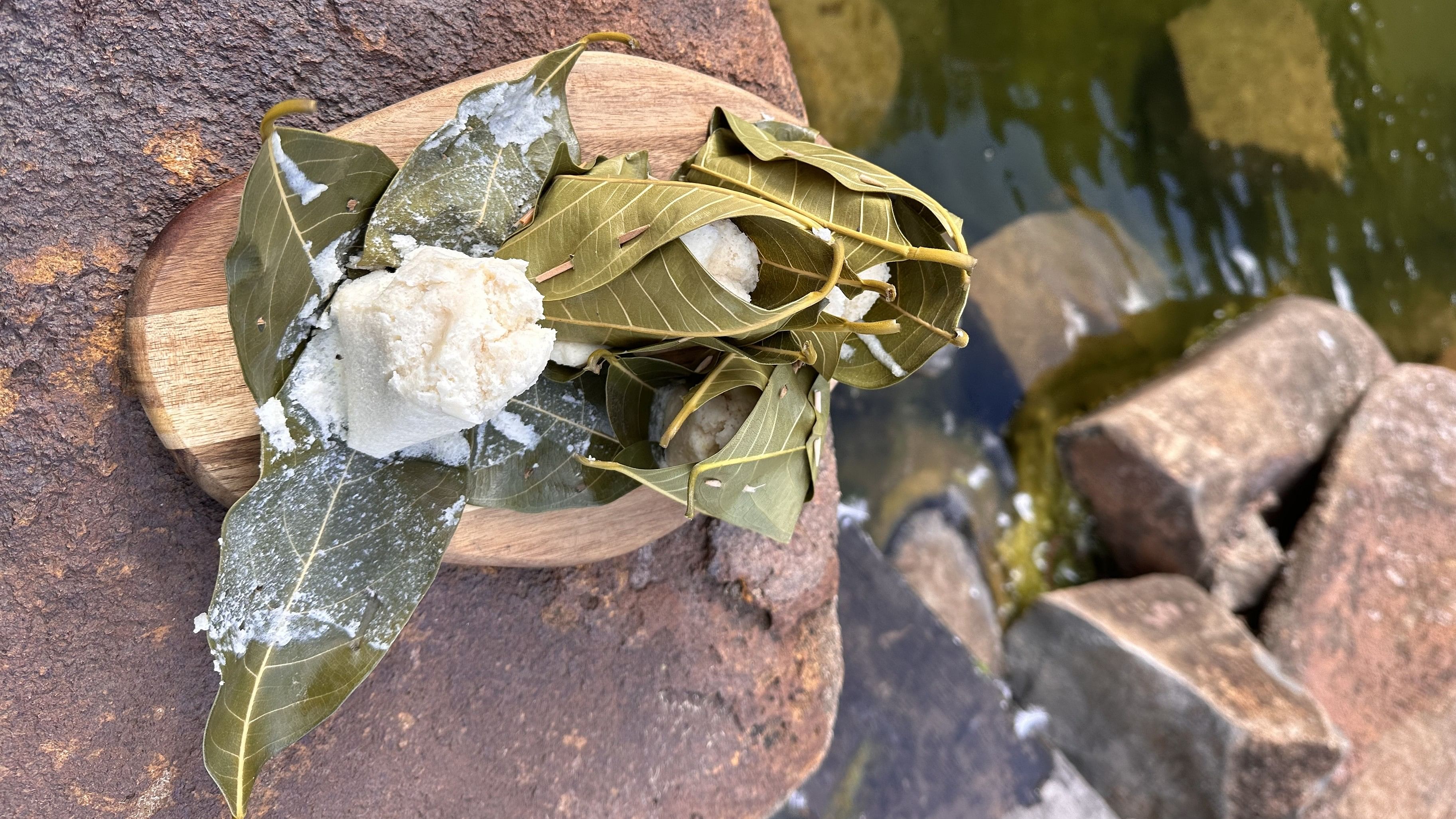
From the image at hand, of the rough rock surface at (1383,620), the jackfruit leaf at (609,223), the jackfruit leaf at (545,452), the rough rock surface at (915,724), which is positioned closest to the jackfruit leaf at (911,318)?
the jackfruit leaf at (609,223)

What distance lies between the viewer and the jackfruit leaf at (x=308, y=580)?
575 mm

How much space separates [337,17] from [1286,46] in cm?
224

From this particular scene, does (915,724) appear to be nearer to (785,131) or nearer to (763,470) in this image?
(763,470)

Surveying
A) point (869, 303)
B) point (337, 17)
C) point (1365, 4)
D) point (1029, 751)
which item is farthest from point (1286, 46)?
point (337, 17)

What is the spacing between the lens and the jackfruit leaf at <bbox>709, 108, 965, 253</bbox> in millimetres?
609

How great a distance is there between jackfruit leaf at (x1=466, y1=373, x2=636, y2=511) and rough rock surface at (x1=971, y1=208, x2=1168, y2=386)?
4.20 ft

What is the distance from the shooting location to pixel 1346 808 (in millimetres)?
1496

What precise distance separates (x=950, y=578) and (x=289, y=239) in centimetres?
146

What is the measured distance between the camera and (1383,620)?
158cm

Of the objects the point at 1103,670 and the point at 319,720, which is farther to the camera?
the point at 1103,670

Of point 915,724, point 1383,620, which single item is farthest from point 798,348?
point 1383,620

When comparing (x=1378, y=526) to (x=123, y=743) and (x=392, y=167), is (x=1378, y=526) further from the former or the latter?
(x=123, y=743)

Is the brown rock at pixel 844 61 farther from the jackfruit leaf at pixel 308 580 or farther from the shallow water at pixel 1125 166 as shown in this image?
the jackfruit leaf at pixel 308 580

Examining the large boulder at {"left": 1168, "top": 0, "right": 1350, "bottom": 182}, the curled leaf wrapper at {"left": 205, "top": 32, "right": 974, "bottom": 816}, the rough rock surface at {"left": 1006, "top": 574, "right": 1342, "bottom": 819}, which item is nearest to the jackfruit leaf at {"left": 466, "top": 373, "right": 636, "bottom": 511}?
the curled leaf wrapper at {"left": 205, "top": 32, "right": 974, "bottom": 816}
